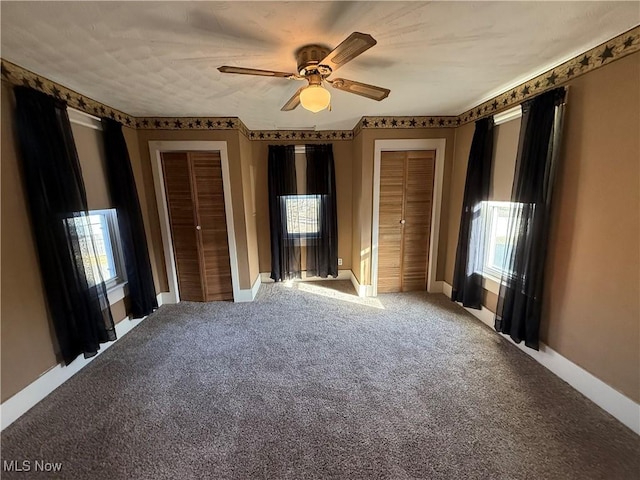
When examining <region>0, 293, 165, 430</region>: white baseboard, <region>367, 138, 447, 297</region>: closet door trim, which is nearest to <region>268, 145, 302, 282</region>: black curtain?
<region>367, 138, 447, 297</region>: closet door trim

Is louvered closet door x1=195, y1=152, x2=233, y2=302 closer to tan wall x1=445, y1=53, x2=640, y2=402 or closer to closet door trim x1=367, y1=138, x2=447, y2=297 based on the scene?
closet door trim x1=367, y1=138, x2=447, y2=297

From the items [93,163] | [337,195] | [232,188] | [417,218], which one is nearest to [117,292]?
[93,163]

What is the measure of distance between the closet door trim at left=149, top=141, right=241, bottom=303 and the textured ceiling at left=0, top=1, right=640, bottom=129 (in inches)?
27.3

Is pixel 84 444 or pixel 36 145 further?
pixel 36 145

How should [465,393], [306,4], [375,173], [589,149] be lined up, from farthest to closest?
[375,173] < [465,393] < [589,149] < [306,4]

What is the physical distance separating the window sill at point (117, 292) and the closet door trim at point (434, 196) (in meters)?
2.96

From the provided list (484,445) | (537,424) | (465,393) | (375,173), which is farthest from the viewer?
(375,173)

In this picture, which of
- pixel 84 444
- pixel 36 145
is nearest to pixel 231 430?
pixel 84 444

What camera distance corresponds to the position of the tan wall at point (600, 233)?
1.48 meters

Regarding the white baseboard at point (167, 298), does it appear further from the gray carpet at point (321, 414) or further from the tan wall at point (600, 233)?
the tan wall at point (600, 233)

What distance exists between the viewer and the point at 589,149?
5.48 feet

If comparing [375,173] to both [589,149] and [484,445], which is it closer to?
[589,149]

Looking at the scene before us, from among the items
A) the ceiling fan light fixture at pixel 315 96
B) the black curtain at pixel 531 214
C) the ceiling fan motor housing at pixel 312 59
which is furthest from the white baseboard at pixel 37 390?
the black curtain at pixel 531 214

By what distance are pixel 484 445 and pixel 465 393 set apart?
0.39 meters
